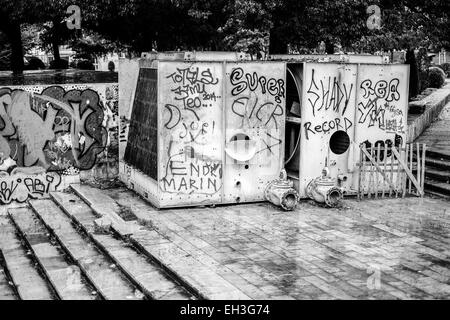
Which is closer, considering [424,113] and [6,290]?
[6,290]

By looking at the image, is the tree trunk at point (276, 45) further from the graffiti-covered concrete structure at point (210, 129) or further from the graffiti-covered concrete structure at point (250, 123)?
the graffiti-covered concrete structure at point (210, 129)

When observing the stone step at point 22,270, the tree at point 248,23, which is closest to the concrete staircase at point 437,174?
the tree at point 248,23

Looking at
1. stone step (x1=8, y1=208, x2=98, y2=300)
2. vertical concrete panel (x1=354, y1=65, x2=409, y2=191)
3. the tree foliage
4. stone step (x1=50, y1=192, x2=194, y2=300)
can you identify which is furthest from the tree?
stone step (x1=8, y1=208, x2=98, y2=300)

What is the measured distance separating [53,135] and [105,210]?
2535 mm

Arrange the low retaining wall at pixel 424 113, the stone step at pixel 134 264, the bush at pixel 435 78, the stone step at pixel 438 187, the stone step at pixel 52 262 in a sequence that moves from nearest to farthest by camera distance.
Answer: the stone step at pixel 134 264 < the stone step at pixel 52 262 < the stone step at pixel 438 187 < the low retaining wall at pixel 424 113 < the bush at pixel 435 78

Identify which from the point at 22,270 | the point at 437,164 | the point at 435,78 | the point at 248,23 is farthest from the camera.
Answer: the point at 435,78

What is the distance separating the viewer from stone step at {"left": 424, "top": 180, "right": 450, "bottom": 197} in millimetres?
11867

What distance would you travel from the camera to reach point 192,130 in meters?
10.6

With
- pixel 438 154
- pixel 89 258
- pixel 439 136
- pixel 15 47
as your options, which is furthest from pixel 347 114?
pixel 15 47

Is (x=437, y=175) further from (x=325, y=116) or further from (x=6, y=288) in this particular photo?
(x=6, y=288)

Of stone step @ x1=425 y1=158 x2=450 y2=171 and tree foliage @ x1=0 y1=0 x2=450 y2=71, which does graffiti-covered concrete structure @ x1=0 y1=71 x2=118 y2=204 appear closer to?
tree foliage @ x1=0 y1=0 x2=450 y2=71

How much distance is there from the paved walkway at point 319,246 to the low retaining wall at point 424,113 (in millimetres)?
4351

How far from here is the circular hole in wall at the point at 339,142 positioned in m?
11.6
